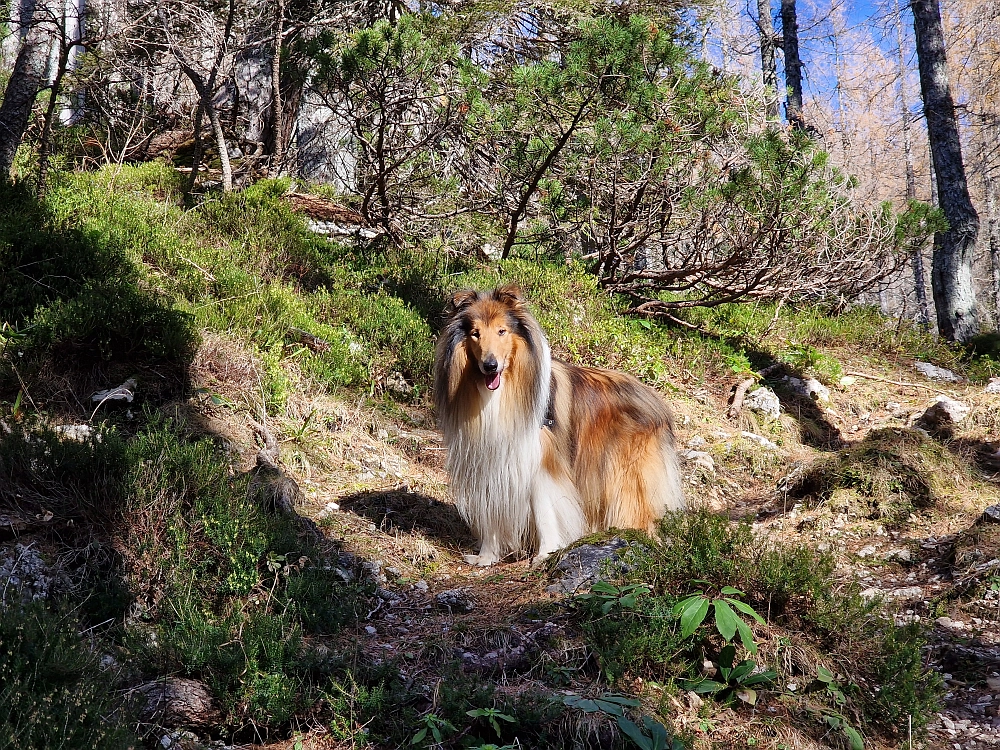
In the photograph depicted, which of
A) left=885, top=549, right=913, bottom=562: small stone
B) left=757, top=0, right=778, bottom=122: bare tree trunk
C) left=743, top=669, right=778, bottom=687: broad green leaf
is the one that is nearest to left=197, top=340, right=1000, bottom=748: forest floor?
left=885, top=549, right=913, bottom=562: small stone

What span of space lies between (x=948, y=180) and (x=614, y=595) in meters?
9.61

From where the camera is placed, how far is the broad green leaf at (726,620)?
10.8ft

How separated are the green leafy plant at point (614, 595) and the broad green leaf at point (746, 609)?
0.41 meters

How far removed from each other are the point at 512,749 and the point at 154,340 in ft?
14.6

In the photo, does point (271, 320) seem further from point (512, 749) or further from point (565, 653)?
point (512, 749)

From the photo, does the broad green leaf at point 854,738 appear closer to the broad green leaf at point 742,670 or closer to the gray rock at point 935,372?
the broad green leaf at point 742,670

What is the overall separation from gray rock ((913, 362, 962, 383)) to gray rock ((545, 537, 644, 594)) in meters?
7.70

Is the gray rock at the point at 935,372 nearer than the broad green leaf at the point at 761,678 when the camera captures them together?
No

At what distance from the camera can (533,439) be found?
5020mm

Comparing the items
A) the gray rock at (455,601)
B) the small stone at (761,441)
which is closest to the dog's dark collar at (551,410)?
the gray rock at (455,601)

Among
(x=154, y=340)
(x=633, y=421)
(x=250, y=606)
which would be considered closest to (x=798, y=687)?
(x=633, y=421)

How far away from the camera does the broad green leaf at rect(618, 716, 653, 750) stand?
2.82 m

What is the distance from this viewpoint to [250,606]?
3.74m

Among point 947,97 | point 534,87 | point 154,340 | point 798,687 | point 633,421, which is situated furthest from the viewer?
point 947,97
